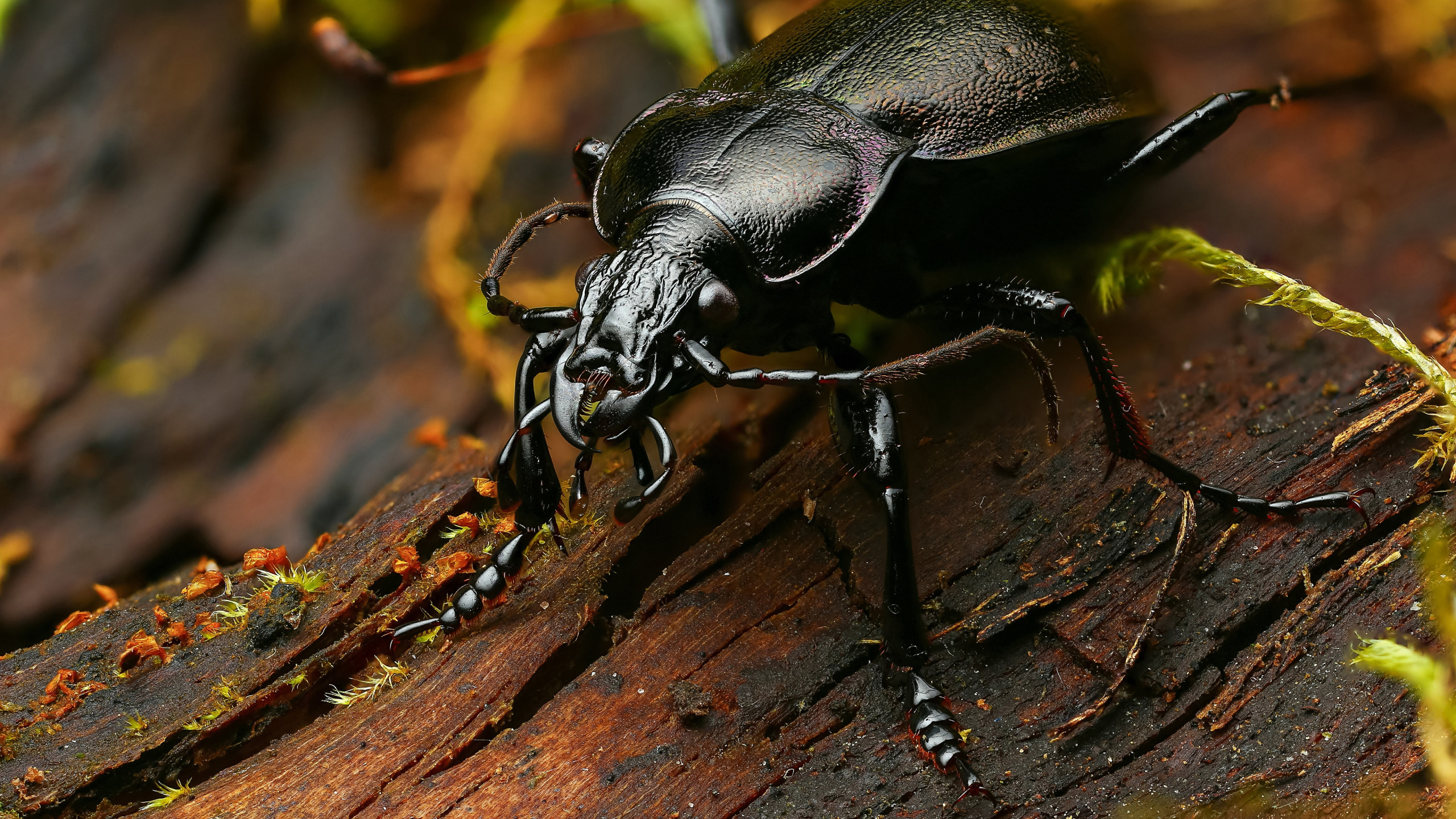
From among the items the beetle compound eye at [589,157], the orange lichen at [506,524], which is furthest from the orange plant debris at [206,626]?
the beetle compound eye at [589,157]

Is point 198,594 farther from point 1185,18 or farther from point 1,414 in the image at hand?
point 1185,18

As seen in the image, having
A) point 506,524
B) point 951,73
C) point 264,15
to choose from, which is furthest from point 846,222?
point 264,15

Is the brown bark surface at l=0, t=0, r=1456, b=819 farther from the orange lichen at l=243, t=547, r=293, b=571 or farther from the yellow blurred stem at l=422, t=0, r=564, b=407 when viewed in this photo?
the yellow blurred stem at l=422, t=0, r=564, b=407

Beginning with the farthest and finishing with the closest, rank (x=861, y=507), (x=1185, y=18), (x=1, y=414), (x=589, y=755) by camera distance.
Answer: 1. (x=1185, y=18)
2. (x=1, y=414)
3. (x=861, y=507)
4. (x=589, y=755)

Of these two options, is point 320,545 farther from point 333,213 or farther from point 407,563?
point 333,213

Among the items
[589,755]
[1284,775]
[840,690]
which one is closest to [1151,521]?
[1284,775]

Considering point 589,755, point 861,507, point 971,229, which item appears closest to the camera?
point 589,755
